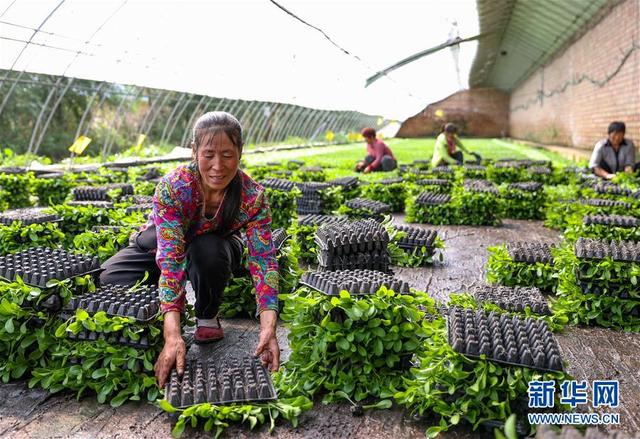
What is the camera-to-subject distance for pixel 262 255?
11.9 feet

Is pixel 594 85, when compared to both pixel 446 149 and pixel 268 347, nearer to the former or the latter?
pixel 446 149

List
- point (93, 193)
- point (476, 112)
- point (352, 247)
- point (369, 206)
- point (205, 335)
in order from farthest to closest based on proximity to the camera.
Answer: point (476, 112)
point (93, 193)
point (369, 206)
point (352, 247)
point (205, 335)

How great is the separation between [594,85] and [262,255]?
17.1m

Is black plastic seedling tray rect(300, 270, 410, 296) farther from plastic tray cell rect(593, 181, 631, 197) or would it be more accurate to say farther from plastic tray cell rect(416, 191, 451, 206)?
plastic tray cell rect(593, 181, 631, 197)

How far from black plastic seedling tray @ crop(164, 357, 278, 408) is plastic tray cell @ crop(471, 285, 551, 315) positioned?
1.74 meters

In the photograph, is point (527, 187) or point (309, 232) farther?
point (527, 187)

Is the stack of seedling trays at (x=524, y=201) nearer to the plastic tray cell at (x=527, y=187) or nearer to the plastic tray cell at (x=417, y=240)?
the plastic tray cell at (x=527, y=187)

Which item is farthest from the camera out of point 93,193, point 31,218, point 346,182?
point 346,182

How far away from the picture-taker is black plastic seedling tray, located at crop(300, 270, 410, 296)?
10.9ft

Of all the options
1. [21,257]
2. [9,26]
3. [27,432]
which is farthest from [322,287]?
[9,26]

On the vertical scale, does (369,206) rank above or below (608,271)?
above

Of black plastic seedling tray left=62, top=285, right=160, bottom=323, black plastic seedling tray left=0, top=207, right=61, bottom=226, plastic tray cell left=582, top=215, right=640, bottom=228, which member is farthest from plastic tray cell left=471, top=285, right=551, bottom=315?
black plastic seedling tray left=0, top=207, right=61, bottom=226

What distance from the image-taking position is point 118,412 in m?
3.08

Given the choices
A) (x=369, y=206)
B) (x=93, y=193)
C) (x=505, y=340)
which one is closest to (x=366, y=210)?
(x=369, y=206)
